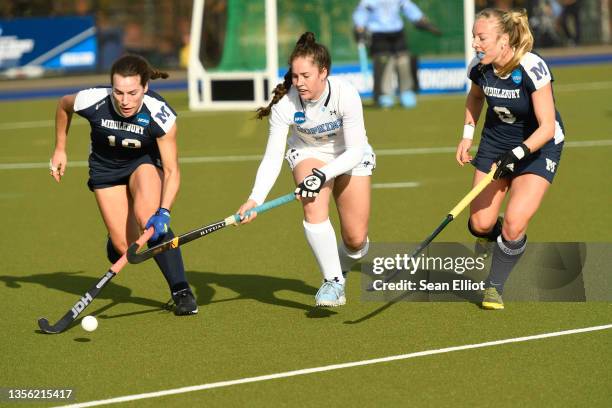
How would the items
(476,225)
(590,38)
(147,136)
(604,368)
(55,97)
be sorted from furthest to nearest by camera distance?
(590,38) < (55,97) < (476,225) < (147,136) < (604,368)

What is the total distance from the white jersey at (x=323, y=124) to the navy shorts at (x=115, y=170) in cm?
71

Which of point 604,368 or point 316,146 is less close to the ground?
point 316,146

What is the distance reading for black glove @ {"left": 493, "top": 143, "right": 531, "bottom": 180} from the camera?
248 inches

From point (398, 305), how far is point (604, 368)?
5.11 ft

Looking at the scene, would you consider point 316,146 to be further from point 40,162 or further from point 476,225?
point 40,162

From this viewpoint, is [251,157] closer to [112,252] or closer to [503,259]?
[112,252]

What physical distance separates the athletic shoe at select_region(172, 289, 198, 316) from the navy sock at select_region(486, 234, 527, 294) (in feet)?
5.51

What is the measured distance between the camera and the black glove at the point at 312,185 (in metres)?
6.27

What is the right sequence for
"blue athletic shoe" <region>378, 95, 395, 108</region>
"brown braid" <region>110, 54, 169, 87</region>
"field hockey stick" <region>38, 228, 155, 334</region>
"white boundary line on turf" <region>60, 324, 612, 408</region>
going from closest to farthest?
"white boundary line on turf" <region>60, 324, 612, 408</region> → "brown braid" <region>110, 54, 169, 87</region> → "field hockey stick" <region>38, 228, 155, 334</region> → "blue athletic shoe" <region>378, 95, 395, 108</region>

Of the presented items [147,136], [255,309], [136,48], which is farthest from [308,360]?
[136,48]

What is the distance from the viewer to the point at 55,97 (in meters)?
22.0

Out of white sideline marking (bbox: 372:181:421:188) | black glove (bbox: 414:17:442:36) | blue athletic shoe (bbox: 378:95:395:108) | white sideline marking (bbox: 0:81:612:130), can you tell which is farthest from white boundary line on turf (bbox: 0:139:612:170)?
black glove (bbox: 414:17:442:36)

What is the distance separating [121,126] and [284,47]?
12242mm

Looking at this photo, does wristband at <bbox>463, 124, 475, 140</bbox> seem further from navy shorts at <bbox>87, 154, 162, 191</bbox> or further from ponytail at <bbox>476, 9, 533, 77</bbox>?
navy shorts at <bbox>87, 154, 162, 191</bbox>
